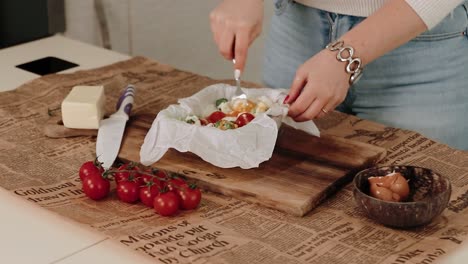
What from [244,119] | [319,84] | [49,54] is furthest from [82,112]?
[49,54]

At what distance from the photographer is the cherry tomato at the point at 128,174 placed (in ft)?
4.22

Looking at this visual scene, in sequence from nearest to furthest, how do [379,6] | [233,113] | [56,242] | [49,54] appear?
1. [56,242]
2. [233,113]
3. [379,6]
4. [49,54]

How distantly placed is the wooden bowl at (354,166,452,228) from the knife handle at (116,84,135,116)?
20.4 inches

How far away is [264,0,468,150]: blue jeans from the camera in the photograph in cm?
158

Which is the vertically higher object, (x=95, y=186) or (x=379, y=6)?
(x=379, y=6)

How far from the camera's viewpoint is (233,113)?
143cm

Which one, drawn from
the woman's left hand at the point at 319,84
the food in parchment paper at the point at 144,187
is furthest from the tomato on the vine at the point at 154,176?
the woman's left hand at the point at 319,84

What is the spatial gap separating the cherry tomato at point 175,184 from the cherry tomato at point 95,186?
99 millimetres

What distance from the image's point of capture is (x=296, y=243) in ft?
3.79

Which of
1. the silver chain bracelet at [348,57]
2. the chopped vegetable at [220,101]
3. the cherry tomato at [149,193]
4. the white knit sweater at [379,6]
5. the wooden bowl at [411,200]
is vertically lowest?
the cherry tomato at [149,193]

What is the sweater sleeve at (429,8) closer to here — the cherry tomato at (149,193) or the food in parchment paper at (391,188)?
the food in parchment paper at (391,188)

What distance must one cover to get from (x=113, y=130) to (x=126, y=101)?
0.33 ft

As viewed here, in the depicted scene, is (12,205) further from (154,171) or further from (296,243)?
(296,243)

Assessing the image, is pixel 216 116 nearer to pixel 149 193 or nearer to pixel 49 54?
pixel 149 193
